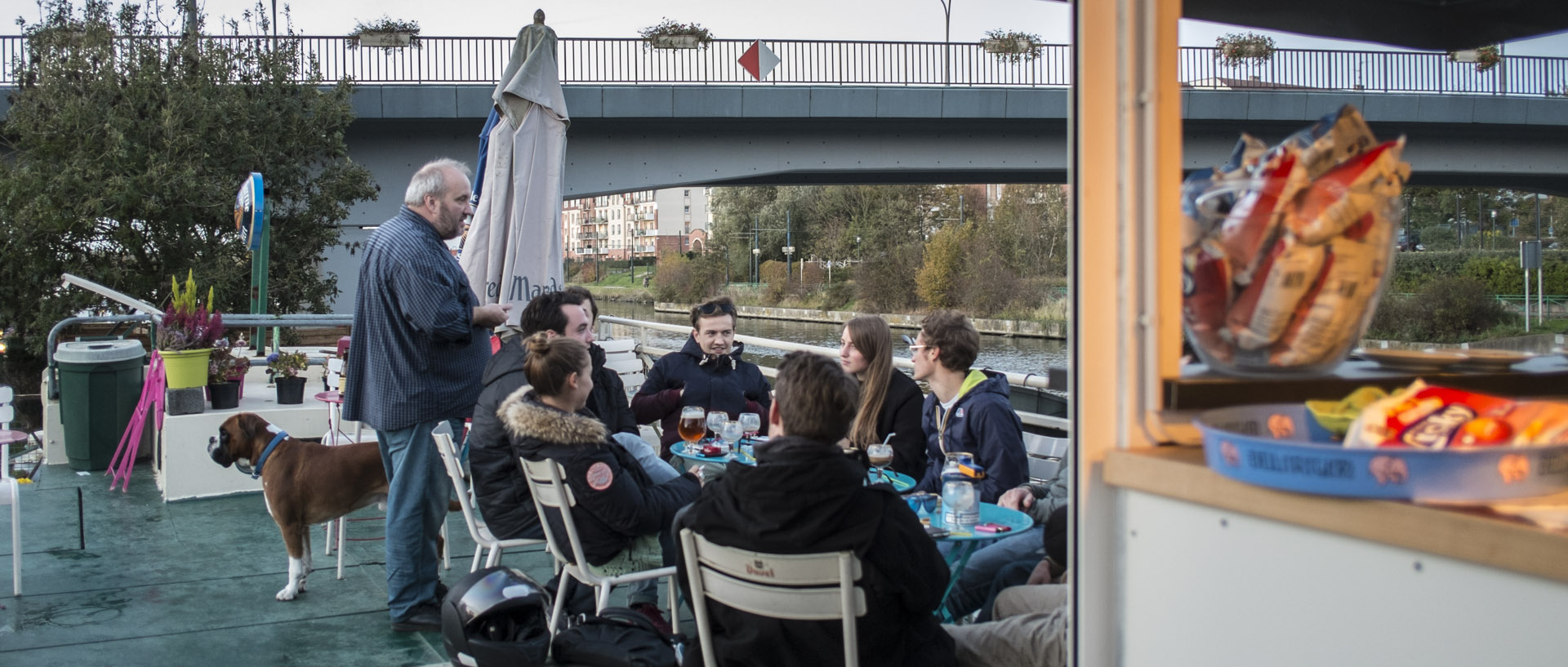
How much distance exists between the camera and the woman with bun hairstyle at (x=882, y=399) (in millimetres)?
4160

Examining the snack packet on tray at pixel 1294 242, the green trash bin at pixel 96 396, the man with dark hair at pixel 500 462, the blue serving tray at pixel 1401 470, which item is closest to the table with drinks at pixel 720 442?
the man with dark hair at pixel 500 462

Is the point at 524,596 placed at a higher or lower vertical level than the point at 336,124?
lower

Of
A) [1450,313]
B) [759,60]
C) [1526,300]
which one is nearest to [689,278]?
[759,60]

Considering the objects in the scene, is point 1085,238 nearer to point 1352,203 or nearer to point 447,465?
point 1352,203

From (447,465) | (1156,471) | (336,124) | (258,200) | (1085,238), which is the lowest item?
(447,465)

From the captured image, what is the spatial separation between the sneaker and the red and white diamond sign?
1361cm

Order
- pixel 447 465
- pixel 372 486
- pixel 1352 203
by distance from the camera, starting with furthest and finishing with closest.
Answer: pixel 372 486 < pixel 447 465 < pixel 1352 203

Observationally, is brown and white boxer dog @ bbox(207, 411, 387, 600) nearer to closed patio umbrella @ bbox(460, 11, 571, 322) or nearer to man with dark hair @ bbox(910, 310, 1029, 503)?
closed patio umbrella @ bbox(460, 11, 571, 322)

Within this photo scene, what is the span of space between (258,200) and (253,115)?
7623 mm

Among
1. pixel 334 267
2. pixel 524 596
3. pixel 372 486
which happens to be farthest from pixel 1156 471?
pixel 334 267

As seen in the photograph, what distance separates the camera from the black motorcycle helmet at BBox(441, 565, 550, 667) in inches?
123

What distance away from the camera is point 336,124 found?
15172mm

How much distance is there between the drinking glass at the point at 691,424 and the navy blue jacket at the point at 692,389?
97 centimetres

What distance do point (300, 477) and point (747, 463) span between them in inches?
83.4
